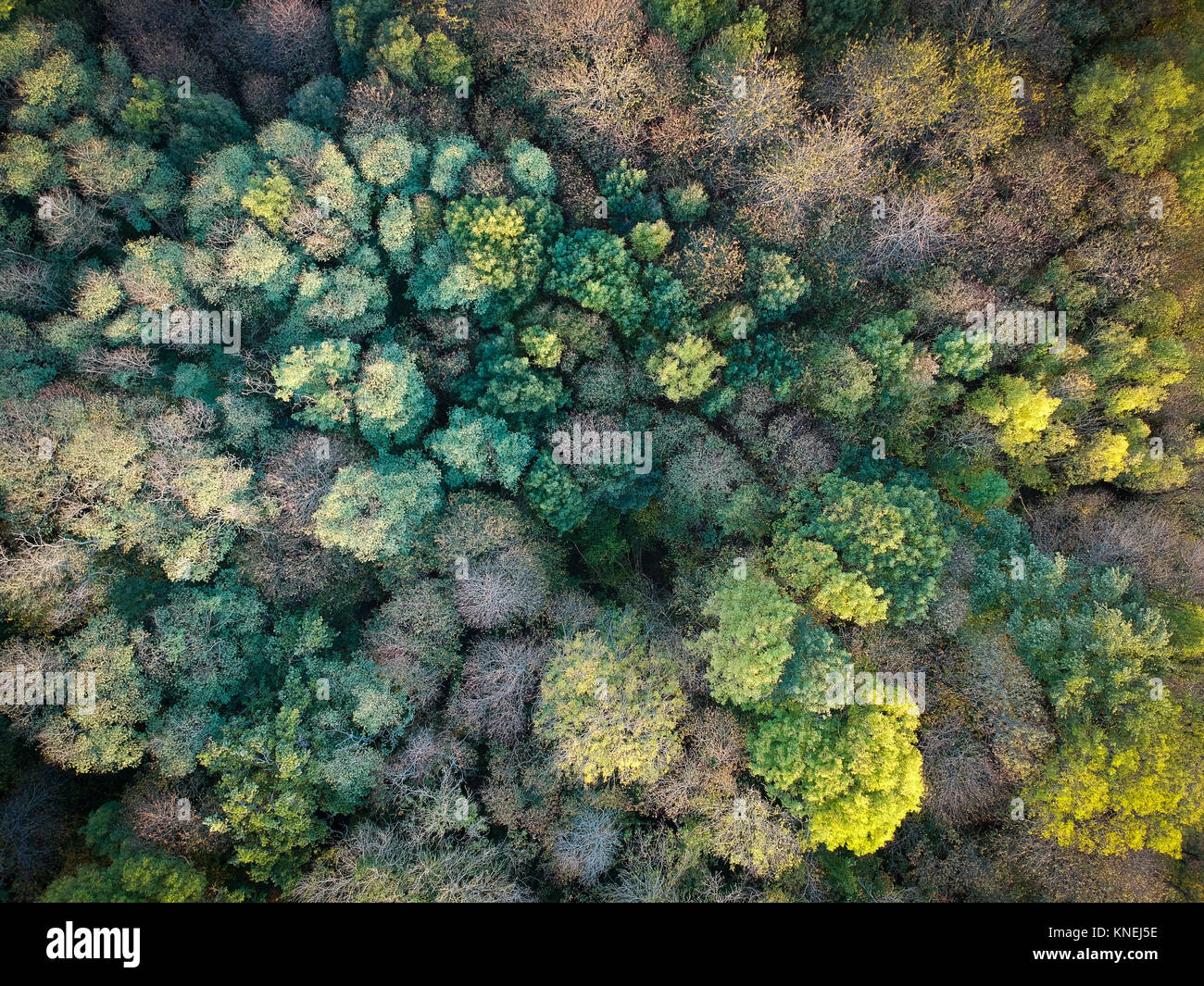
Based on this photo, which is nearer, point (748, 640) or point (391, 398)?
point (748, 640)

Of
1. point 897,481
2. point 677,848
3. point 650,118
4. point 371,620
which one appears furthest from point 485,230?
point 677,848

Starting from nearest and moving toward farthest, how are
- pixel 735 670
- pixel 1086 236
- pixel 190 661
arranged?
pixel 735 670, pixel 190 661, pixel 1086 236

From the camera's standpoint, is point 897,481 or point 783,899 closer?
point 783,899

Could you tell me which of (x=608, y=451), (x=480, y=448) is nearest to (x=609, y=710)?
(x=608, y=451)

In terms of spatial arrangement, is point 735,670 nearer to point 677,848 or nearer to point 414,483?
point 677,848

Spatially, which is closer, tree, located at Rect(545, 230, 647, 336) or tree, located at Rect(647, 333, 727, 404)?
tree, located at Rect(647, 333, 727, 404)
